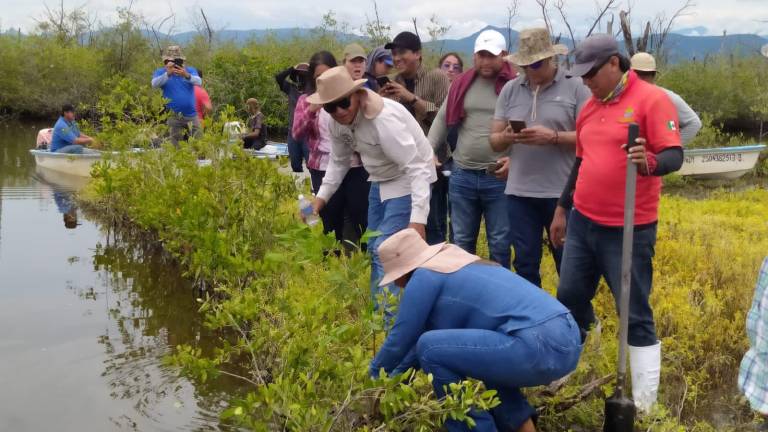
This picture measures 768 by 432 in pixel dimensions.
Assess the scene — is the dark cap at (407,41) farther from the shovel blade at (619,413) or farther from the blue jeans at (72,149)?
the blue jeans at (72,149)

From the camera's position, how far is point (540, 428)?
4.21m

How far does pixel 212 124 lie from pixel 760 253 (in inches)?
186

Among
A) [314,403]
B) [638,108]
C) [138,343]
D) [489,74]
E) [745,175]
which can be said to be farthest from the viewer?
[745,175]

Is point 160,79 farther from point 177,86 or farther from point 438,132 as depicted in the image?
point 438,132

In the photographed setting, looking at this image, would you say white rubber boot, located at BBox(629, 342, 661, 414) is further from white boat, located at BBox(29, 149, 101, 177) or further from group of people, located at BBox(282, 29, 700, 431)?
white boat, located at BBox(29, 149, 101, 177)

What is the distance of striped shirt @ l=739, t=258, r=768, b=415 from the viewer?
2.85 meters

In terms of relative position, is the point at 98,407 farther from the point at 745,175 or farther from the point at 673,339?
the point at 745,175

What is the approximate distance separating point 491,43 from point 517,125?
2.84 feet

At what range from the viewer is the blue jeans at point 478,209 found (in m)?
5.64

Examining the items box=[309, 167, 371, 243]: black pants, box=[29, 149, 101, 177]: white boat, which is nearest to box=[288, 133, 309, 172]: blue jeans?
box=[309, 167, 371, 243]: black pants

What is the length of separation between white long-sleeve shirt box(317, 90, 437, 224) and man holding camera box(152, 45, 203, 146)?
6973 mm

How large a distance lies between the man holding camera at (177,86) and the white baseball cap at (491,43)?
22.6 ft

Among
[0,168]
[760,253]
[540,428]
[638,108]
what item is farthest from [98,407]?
[0,168]

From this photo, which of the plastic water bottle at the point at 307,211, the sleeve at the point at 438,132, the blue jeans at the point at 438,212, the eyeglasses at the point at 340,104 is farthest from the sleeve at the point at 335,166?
the blue jeans at the point at 438,212
